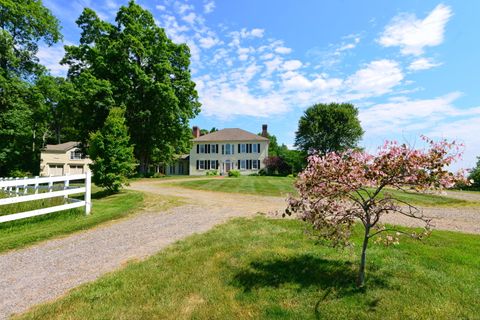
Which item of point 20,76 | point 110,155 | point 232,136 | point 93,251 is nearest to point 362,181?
point 93,251

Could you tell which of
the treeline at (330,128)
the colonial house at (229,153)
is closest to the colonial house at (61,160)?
the colonial house at (229,153)

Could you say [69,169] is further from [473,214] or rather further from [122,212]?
[473,214]

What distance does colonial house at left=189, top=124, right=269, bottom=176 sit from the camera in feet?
141

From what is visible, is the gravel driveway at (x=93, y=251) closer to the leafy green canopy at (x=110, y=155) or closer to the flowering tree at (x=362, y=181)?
the flowering tree at (x=362, y=181)

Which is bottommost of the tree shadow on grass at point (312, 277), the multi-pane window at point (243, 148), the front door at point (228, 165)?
the tree shadow on grass at point (312, 277)

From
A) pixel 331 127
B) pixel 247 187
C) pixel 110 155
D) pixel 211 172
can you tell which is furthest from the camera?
pixel 331 127

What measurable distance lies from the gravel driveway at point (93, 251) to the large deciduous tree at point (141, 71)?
20.5 meters

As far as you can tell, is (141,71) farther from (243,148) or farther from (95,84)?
(243,148)

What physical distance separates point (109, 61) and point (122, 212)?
22.8 metres

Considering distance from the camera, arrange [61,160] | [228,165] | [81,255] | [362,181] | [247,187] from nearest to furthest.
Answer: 1. [362,181]
2. [81,255]
3. [247,187]
4. [61,160]
5. [228,165]

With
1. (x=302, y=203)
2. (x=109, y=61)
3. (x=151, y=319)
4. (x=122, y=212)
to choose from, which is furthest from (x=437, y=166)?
(x=109, y=61)

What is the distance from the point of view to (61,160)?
1485 inches

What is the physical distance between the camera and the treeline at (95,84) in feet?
78.1

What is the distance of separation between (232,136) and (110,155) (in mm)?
29969
